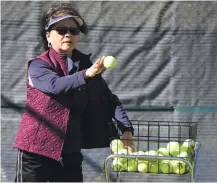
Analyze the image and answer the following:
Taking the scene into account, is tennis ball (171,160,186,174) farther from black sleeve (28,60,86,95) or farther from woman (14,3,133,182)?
black sleeve (28,60,86,95)

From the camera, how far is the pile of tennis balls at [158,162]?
3.37m

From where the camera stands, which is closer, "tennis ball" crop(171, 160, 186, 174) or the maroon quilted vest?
"tennis ball" crop(171, 160, 186, 174)

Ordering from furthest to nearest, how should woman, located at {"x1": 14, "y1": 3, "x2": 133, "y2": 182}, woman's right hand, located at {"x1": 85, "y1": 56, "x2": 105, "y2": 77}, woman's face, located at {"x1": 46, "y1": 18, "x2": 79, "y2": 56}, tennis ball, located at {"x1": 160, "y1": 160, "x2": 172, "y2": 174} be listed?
woman's face, located at {"x1": 46, "y1": 18, "x2": 79, "y2": 56} < woman, located at {"x1": 14, "y1": 3, "x2": 133, "y2": 182} < tennis ball, located at {"x1": 160, "y1": 160, "x2": 172, "y2": 174} < woman's right hand, located at {"x1": 85, "y1": 56, "x2": 105, "y2": 77}

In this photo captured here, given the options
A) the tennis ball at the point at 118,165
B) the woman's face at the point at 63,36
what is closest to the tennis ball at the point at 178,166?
the tennis ball at the point at 118,165

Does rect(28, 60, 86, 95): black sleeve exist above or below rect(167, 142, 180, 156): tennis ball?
above

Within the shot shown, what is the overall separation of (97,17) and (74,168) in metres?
2.03

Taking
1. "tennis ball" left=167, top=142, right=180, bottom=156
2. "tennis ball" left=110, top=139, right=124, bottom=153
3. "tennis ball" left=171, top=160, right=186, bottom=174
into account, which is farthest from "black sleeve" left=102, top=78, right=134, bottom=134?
"tennis ball" left=171, top=160, right=186, bottom=174

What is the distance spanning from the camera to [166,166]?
11.1ft

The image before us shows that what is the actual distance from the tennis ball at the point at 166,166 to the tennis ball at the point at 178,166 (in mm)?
21

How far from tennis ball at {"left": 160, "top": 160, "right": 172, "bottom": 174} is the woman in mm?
263

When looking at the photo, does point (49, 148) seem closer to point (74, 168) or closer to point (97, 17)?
point (74, 168)

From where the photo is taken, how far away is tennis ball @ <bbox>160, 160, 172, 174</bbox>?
338 centimetres

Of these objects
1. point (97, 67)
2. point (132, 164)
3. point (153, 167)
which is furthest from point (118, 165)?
point (97, 67)

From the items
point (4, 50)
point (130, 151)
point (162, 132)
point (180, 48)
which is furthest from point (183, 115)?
point (130, 151)
